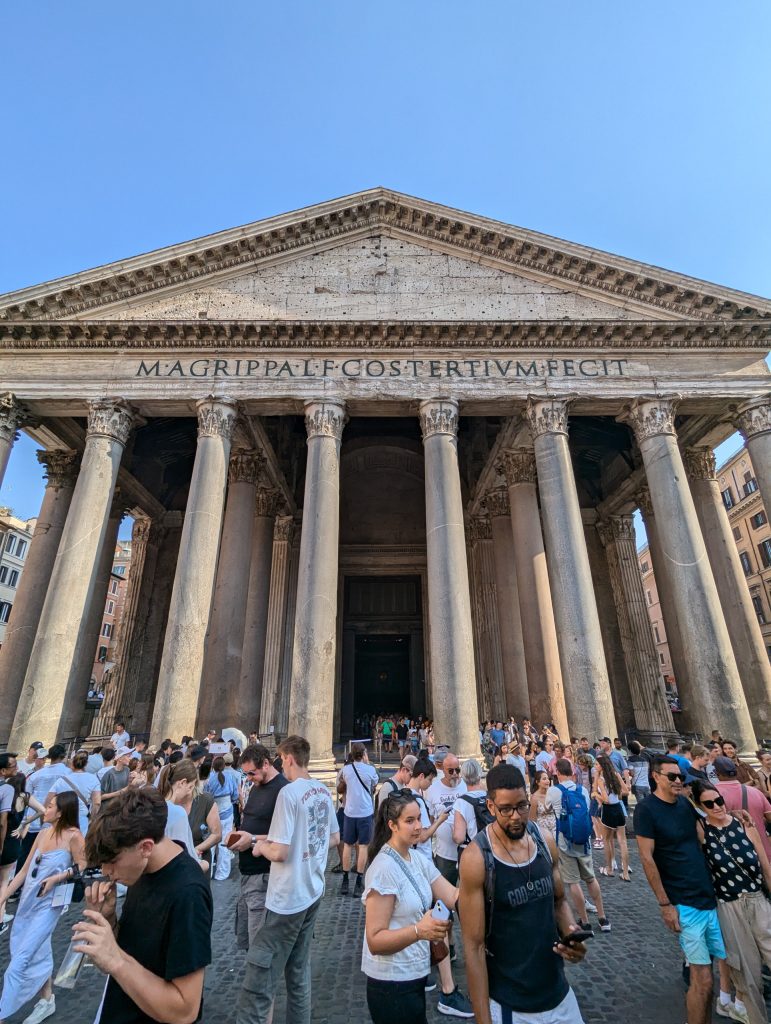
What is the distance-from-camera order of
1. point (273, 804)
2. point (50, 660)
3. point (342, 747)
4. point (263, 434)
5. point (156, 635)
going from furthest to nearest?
point (156, 635) → point (342, 747) → point (263, 434) → point (50, 660) → point (273, 804)

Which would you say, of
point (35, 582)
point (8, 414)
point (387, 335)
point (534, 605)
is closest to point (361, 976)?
point (534, 605)

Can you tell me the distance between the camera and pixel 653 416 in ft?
45.5

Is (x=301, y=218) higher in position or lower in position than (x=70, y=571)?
higher

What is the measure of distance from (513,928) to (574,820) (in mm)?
3219

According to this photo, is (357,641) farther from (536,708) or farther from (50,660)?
(50,660)

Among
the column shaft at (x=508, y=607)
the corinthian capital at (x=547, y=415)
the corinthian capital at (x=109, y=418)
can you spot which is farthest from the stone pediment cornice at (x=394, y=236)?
the column shaft at (x=508, y=607)

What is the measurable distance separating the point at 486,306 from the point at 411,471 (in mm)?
9146

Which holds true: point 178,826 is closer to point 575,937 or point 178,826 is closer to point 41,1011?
point 41,1011

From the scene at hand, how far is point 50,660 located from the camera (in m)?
11.4

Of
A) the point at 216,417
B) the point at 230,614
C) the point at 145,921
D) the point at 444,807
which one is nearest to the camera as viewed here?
the point at 145,921

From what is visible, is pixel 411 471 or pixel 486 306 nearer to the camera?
pixel 486 306

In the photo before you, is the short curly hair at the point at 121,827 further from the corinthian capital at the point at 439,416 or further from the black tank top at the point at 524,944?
the corinthian capital at the point at 439,416

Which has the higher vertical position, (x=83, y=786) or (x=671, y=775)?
(x=671, y=775)

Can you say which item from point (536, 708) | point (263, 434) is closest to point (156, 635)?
point (263, 434)
